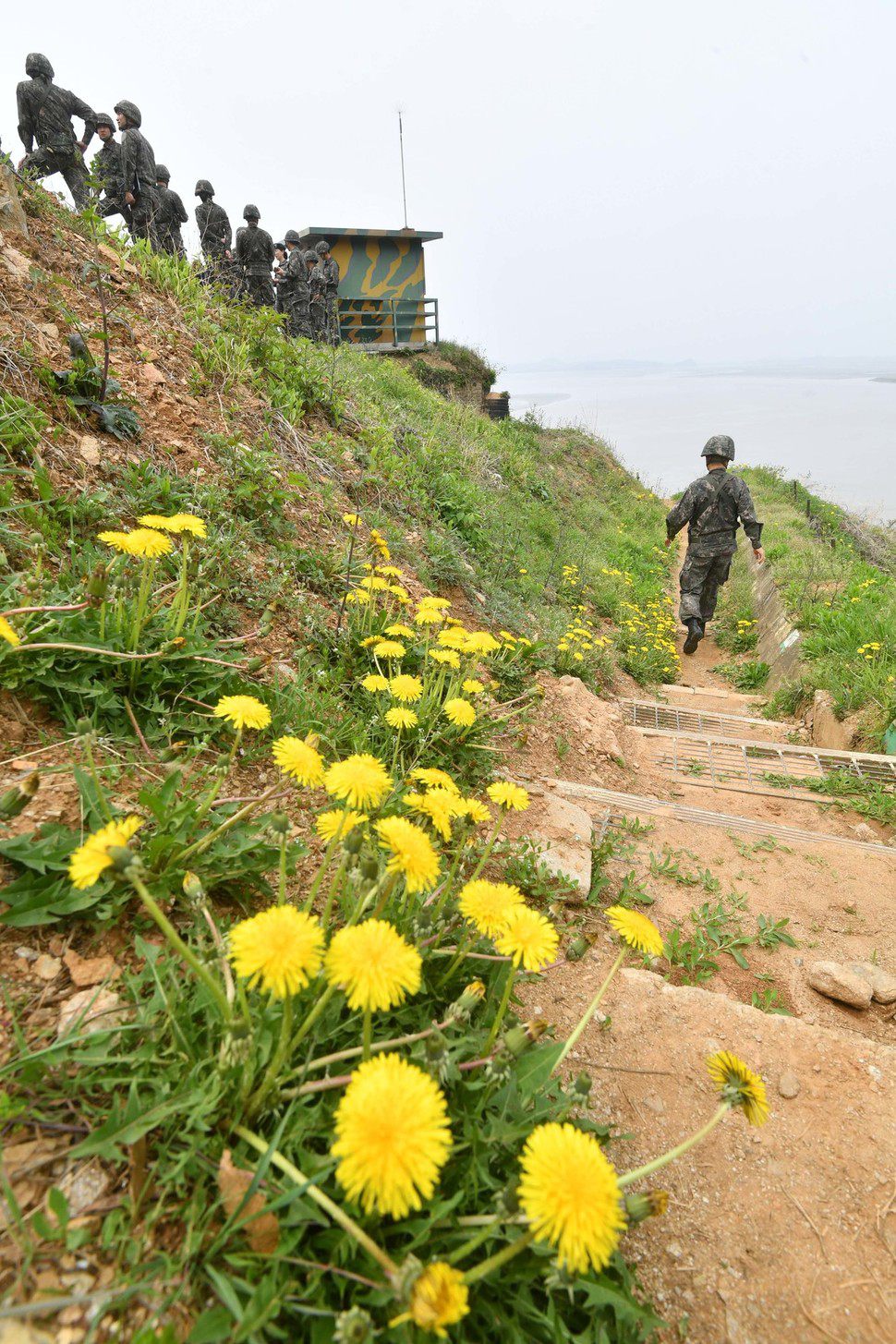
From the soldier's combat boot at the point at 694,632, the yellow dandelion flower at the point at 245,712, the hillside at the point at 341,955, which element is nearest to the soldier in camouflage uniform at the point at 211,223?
the hillside at the point at 341,955

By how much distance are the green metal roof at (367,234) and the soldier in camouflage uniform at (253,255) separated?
19.7ft

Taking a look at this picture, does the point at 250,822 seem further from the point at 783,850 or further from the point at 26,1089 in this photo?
the point at 783,850

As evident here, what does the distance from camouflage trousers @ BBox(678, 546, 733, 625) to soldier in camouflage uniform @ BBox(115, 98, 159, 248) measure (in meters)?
7.52

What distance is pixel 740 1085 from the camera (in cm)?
104

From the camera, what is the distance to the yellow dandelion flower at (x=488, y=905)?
1.18 meters

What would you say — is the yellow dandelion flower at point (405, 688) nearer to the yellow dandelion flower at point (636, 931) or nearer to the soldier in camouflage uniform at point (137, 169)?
the yellow dandelion flower at point (636, 931)

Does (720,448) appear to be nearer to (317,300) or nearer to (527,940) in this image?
(527,940)

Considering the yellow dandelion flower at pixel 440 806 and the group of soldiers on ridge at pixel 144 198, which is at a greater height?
the group of soldiers on ridge at pixel 144 198

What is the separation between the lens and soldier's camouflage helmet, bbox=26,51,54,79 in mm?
6609

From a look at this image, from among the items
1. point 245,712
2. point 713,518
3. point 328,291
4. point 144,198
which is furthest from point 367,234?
point 245,712

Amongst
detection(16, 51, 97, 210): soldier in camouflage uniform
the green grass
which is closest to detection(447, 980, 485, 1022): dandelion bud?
the green grass

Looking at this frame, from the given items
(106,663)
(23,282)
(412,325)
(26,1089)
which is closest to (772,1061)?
(26,1089)

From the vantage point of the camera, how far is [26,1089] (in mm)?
991

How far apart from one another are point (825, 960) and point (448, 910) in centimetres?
178
